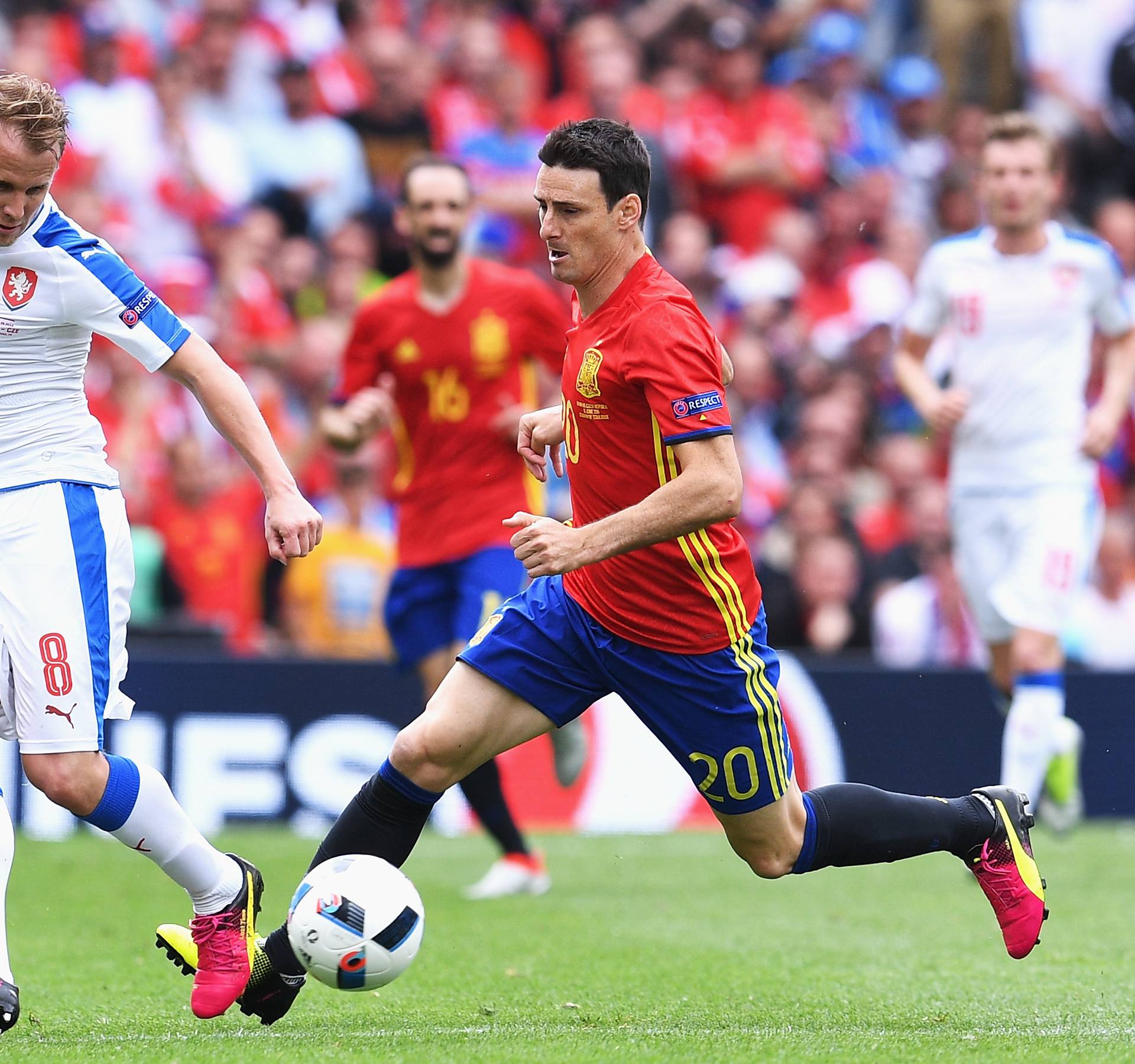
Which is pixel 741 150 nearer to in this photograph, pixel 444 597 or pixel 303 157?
pixel 303 157

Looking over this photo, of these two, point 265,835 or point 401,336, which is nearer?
point 401,336

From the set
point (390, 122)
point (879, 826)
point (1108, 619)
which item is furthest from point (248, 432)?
point (390, 122)

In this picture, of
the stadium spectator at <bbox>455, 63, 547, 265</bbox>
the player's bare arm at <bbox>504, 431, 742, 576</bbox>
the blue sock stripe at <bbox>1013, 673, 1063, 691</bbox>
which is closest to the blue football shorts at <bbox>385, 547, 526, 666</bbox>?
the blue sock stripe at <bbox>1013, 673, 1063, 691</bbox>

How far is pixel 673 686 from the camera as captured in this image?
5.07 metres

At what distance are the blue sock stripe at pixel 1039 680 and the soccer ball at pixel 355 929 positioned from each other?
13.6ft

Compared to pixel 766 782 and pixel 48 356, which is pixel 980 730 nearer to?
pixel 766 782

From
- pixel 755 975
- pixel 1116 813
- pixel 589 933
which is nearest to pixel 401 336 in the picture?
pixel 589 933

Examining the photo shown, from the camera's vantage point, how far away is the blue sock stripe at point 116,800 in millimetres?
4996

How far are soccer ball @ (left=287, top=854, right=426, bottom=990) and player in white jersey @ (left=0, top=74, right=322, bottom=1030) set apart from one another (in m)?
0.44

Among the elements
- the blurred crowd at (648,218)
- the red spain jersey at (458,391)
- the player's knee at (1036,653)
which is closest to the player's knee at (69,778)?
the red spain jersey at (458,391)

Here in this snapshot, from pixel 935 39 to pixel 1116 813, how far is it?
30.7 ft

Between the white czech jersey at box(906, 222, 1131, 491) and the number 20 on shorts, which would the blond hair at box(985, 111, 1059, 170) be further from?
the number 20 on shorts

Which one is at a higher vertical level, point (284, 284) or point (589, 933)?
point (284, 284)

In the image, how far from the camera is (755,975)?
5.97m
